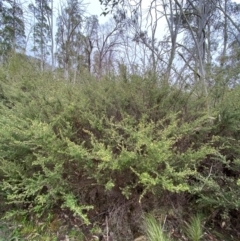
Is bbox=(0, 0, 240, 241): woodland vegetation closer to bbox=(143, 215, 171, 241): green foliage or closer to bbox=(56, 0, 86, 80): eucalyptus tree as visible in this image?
bbox=(143, 215, 171, 241): green foliage

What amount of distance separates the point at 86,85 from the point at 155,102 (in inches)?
36.6

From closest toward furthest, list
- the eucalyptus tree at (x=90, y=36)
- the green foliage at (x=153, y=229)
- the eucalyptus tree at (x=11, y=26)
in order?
1. the green foliage at (x=153, y=229)
2. the eucalyptus tree at (x=11, y=26)
3. the eucalyptus tree at (x=90, y=36)

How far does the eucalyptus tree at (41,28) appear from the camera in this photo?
457 inches

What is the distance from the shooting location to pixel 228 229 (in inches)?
74.0

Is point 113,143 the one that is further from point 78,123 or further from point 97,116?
point 78,123

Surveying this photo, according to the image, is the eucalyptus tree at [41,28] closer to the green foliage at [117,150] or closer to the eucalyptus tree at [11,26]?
the eucalyptus tree at [11,26]

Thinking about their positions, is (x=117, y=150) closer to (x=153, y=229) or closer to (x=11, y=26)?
(x=153, y=229)

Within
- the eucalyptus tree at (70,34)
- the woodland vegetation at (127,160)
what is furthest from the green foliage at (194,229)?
the eucalyptus tree at (70,34)

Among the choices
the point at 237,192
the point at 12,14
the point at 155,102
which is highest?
the point at 12,14

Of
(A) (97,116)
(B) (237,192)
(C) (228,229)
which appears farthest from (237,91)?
(A) (97,116)

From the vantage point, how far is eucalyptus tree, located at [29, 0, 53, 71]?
11598 mm

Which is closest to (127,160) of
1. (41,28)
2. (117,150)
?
(117,150)

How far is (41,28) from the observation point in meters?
12.3

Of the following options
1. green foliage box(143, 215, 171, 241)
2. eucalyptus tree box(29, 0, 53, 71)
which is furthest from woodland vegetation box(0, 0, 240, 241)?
eucalyptus tree box(29, 0, 53, 71)
